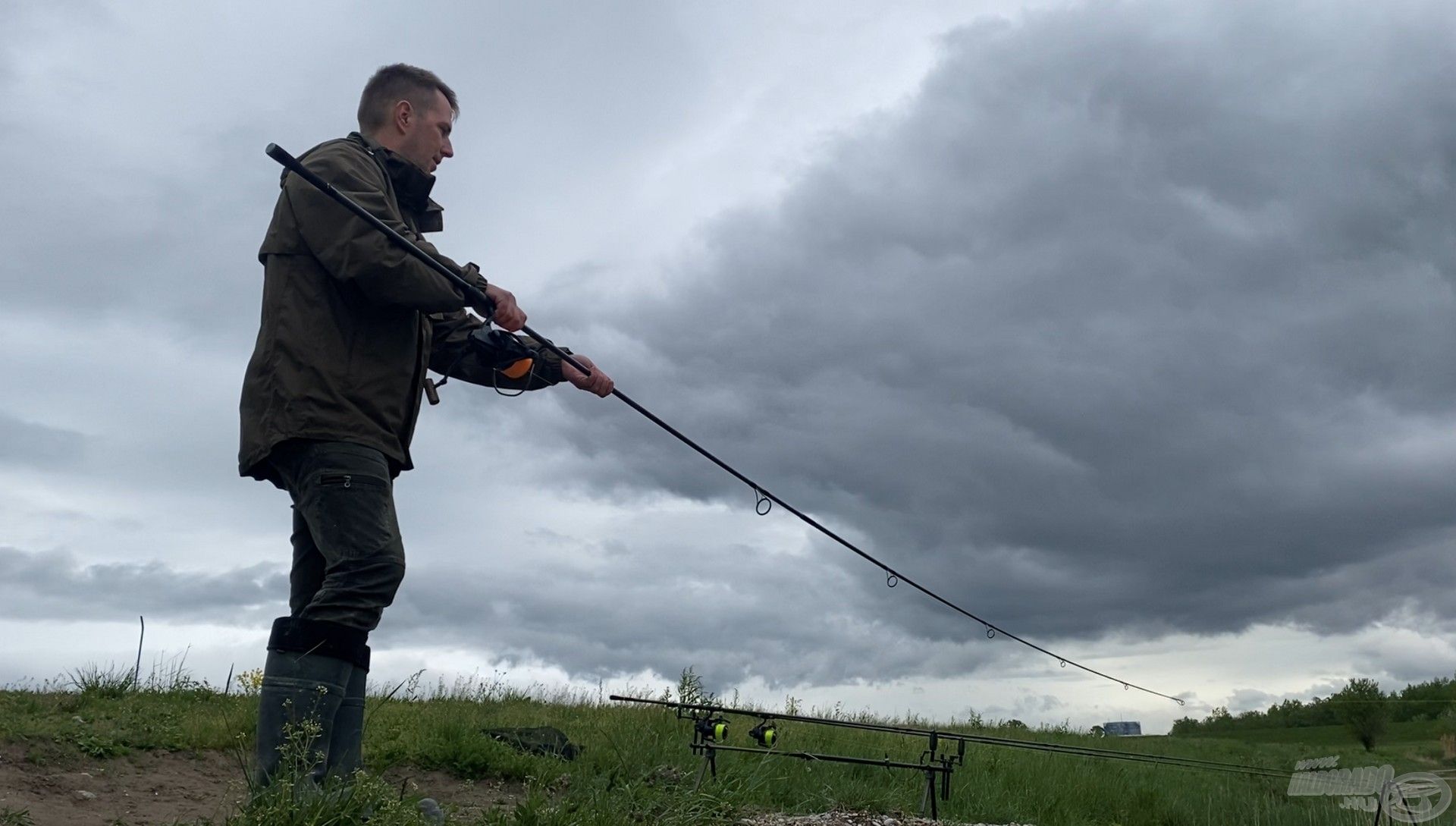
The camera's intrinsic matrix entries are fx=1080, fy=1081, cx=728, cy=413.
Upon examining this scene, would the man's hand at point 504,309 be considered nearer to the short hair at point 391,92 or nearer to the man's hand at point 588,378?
the man's hand at point 588,378

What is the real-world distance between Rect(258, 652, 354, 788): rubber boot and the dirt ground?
52.7 inches

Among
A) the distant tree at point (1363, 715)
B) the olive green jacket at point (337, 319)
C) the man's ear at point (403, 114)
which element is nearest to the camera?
the olive green jacket at point (337, 319)

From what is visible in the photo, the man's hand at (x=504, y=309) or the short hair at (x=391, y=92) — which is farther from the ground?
the short hair at (x=391, y=92)

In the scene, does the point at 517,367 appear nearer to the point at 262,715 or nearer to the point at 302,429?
the point at 302,429

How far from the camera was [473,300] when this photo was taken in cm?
499

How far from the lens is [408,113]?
17.3 feet

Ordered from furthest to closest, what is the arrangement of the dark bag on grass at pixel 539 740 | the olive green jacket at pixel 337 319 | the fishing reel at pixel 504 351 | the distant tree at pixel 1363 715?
the distant tree at pixel 1363 715 < the dark bag on grass at pixel 539 740 < the fishing reel at pixel 504 351 < the olive green jacket at pixel 337 319

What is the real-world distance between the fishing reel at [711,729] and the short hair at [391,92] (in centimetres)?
367

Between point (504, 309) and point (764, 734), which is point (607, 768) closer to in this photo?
point (764, 734)

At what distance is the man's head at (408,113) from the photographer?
207 inches

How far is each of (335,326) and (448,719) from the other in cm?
394

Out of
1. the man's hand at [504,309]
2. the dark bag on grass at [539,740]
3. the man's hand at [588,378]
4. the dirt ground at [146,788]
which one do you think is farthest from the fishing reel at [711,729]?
the man's hand at [504,309]

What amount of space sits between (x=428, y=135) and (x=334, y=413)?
1.63 meters

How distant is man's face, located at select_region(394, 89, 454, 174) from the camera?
5273mm
